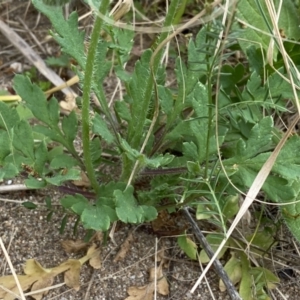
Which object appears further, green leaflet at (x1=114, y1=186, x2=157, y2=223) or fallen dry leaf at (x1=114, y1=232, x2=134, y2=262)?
fallen dry leaf at (x1=114, y1=232, x2=134, y2=262)

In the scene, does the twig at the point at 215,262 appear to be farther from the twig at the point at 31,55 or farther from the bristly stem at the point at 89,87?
the twig at the point at 31,55

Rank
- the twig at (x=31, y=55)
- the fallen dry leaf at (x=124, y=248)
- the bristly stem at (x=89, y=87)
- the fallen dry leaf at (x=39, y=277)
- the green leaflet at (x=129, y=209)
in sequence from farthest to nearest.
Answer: the twig at (x=31, y=55) < the fallen dry leaf at (x=124, y=248) < the fallen dry leaf at (x=39, y=277) < the green leaflet at (x=129, y=209) < the bristly stem at (x=89, y=87)

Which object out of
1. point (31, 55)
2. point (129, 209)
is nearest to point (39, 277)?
point (129, 209)

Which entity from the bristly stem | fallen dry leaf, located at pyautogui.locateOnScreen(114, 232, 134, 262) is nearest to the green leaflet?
the bristly stem

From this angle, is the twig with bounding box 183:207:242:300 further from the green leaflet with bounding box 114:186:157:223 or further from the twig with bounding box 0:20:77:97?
the twig with bounding box 0:20:77:97

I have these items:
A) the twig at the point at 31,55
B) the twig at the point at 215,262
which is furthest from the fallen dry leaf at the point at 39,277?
the twig at the point at 31,55
